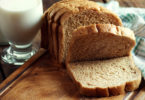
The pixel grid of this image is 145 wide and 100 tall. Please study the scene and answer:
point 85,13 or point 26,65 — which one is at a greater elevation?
point 85,13

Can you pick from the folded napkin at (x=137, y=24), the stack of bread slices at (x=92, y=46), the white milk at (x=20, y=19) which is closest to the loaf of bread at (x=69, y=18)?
the stack of bread slices at (x=92, y=46)

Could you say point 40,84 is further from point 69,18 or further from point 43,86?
point 69,18

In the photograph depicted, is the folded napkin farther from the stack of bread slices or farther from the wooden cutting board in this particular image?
the wooden cutting board

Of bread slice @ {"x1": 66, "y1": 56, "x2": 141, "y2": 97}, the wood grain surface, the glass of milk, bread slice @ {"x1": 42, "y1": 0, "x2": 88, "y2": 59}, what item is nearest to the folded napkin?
bread slice @ {"x1": 66, "y1": 56, "x2": 141, "y2": 97}

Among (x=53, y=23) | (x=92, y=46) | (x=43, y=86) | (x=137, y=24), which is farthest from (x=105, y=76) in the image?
(x=137, y=24)

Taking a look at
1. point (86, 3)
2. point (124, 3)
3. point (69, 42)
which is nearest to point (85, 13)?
point (86, 3)

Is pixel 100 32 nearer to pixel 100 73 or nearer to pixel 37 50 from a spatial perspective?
pixel 100 73
